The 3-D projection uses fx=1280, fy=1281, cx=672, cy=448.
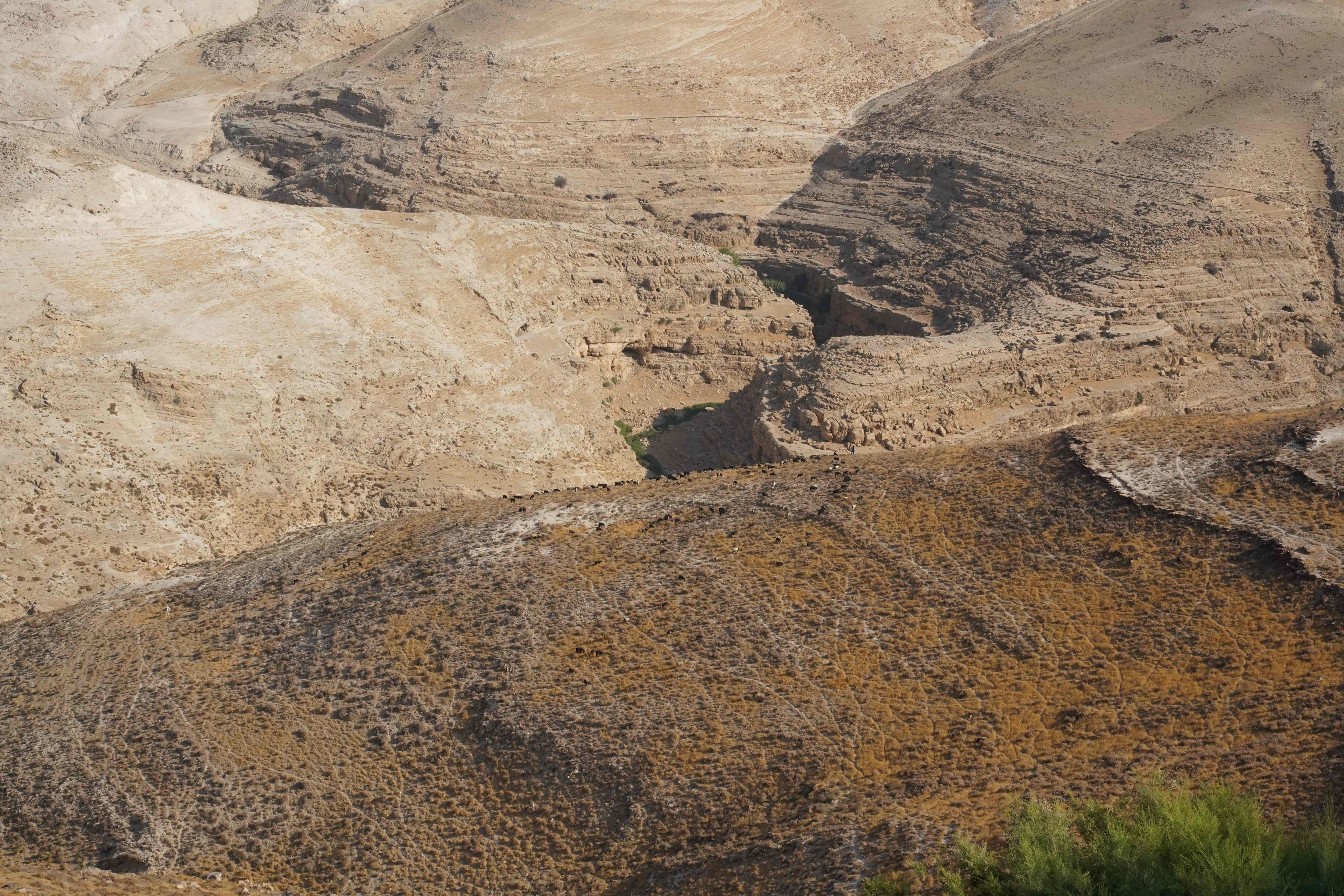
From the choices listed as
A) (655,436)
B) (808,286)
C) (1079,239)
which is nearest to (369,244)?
(655,436)

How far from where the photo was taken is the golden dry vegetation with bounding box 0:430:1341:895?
12.0 metres

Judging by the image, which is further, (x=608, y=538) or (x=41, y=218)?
(x=41, y=218)

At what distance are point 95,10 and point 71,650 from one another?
158ft

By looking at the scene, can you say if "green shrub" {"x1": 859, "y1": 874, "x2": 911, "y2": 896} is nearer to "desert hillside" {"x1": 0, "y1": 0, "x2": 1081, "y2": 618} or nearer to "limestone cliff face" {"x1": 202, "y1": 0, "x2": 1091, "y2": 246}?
"desert hillside" {"x1": 0, "y1": 0, "x2": 1081, "y2": 618}

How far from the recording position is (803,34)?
174ft

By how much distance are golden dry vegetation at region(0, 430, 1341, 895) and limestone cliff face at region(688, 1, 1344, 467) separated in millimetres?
11013

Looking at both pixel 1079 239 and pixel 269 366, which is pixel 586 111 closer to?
pixel 1079 239

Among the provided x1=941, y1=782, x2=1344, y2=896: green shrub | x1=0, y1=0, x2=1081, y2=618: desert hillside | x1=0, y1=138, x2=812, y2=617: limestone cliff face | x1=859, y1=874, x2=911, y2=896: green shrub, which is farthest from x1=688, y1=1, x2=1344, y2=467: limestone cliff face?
x1=941, y1=782, x2=1344, y2=896: green shrub

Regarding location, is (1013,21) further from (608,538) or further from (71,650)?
(71,650)

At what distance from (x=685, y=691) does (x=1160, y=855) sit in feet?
20.3

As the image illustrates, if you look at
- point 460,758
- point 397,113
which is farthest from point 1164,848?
point 397,113

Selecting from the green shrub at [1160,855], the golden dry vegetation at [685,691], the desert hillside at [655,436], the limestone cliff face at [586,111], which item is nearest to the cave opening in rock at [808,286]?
the desert hillside at [655,436]

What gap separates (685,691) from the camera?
14281mm

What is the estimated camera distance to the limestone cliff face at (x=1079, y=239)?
A: 96.2ft
